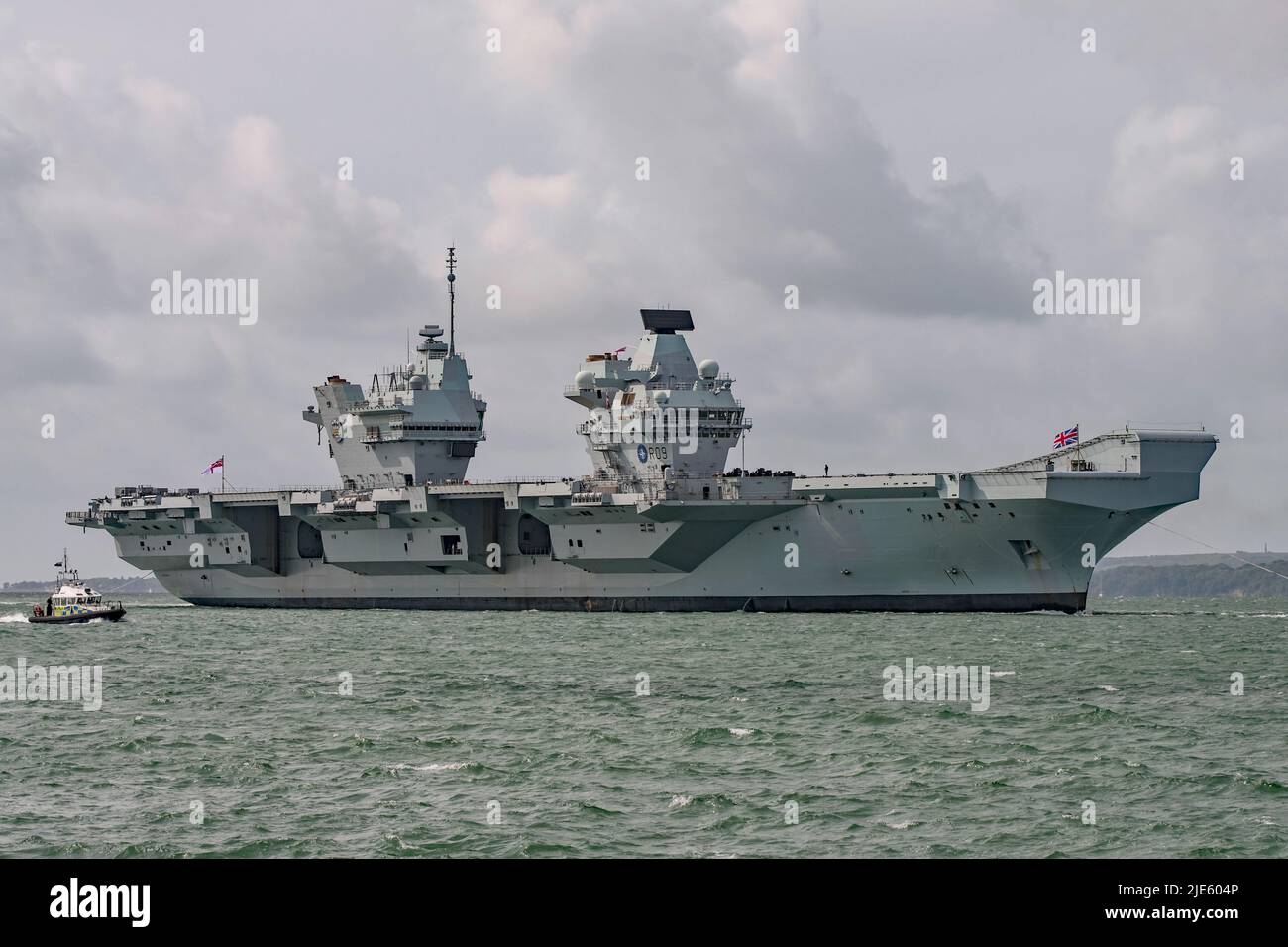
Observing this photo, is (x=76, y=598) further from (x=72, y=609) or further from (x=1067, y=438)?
(x=1067, y=438)

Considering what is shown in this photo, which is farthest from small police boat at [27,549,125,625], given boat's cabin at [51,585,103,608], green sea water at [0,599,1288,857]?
green sea water at [0,599,1288,857]

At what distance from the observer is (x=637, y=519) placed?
45875mm

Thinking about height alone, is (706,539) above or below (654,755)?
above

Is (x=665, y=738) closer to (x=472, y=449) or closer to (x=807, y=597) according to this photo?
(x=807, y=597)

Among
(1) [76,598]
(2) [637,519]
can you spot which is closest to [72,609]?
(1) [76,598]

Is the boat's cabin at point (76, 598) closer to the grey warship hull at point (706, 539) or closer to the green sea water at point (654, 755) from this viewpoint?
the grey warship hull at point (706, 539)

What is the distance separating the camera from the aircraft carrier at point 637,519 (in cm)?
4122

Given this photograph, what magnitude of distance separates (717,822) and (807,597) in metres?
31.0

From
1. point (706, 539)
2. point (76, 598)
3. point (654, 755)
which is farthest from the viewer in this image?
point (76, 598)

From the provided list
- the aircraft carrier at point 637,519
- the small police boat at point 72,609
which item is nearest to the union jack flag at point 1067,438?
the aircraft carrier at point 637,519

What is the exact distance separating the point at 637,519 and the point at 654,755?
2769 cm

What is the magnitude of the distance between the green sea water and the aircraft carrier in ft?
25.6

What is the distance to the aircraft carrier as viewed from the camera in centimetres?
4122
